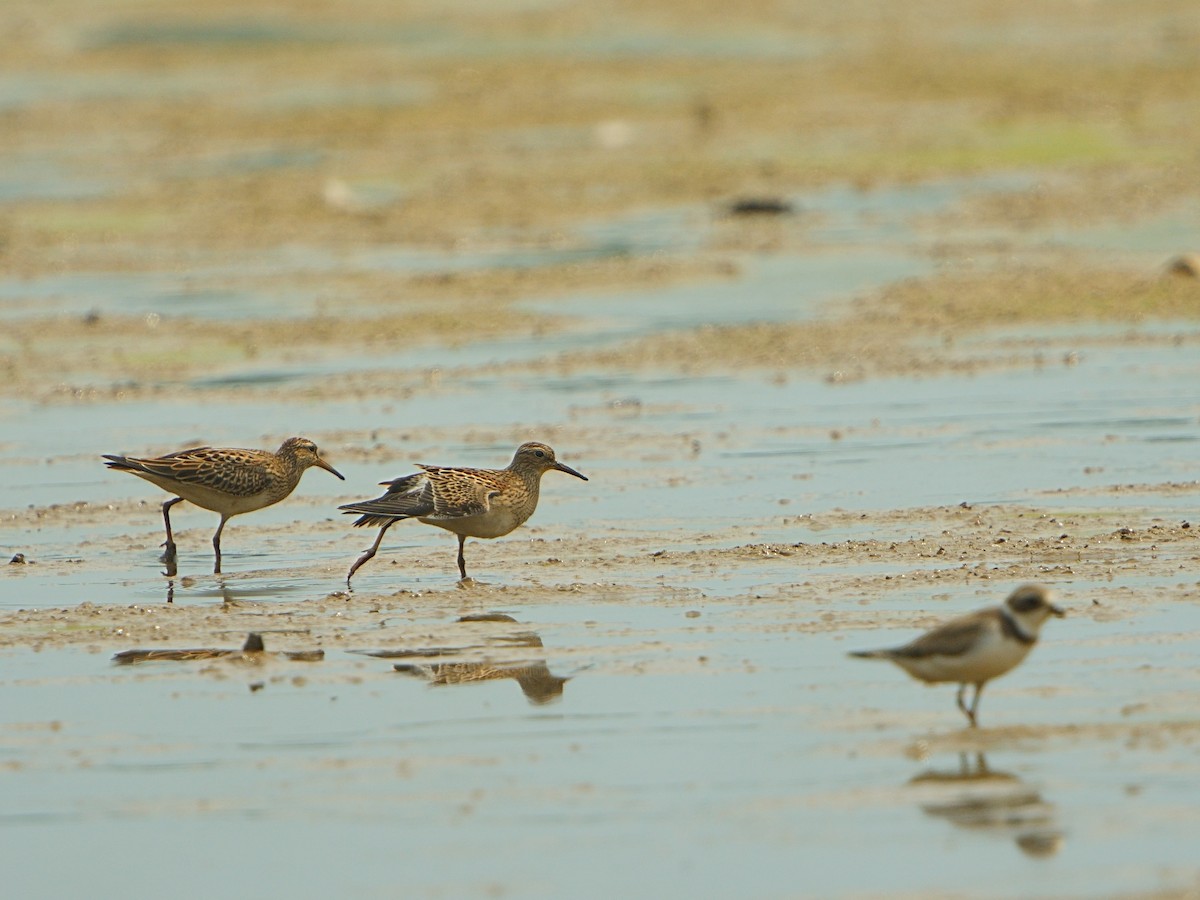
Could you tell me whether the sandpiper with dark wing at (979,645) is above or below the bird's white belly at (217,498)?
below

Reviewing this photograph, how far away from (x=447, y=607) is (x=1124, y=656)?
3446 mm

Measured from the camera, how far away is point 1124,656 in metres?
9.50

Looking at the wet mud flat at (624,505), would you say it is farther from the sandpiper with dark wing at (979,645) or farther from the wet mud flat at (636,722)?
the sandpiper with dark wing at (979,645)

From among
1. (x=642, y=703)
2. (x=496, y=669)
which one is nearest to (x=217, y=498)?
(x=496, y=669)

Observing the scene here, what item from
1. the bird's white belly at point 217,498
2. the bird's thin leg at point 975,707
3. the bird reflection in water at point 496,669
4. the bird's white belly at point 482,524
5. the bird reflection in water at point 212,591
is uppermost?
the bird's white belly at point 217,498

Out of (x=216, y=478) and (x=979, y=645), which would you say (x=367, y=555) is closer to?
(x=216, y=478)

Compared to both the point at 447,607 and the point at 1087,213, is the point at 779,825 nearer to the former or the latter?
the point at 447,607

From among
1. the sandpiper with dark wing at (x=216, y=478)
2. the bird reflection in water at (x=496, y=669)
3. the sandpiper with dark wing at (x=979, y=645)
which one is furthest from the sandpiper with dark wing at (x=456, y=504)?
the sandpiper with dark wing at (x=979, y=645)

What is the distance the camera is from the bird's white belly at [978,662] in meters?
8.57

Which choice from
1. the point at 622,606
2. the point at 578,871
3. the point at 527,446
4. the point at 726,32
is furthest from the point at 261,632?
the point at 726,32

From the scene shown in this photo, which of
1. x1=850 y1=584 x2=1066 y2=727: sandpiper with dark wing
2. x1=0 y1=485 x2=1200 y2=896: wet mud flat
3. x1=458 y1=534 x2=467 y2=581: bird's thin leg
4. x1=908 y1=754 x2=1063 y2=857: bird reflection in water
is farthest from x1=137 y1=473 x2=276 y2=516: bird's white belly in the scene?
x1=908 y1=754 x2=1063 y2=857: bird reflection in water

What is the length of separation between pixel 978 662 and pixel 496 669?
2.35m

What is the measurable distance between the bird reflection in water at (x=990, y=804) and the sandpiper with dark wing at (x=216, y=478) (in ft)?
18.3

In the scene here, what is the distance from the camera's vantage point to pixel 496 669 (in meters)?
9.86
